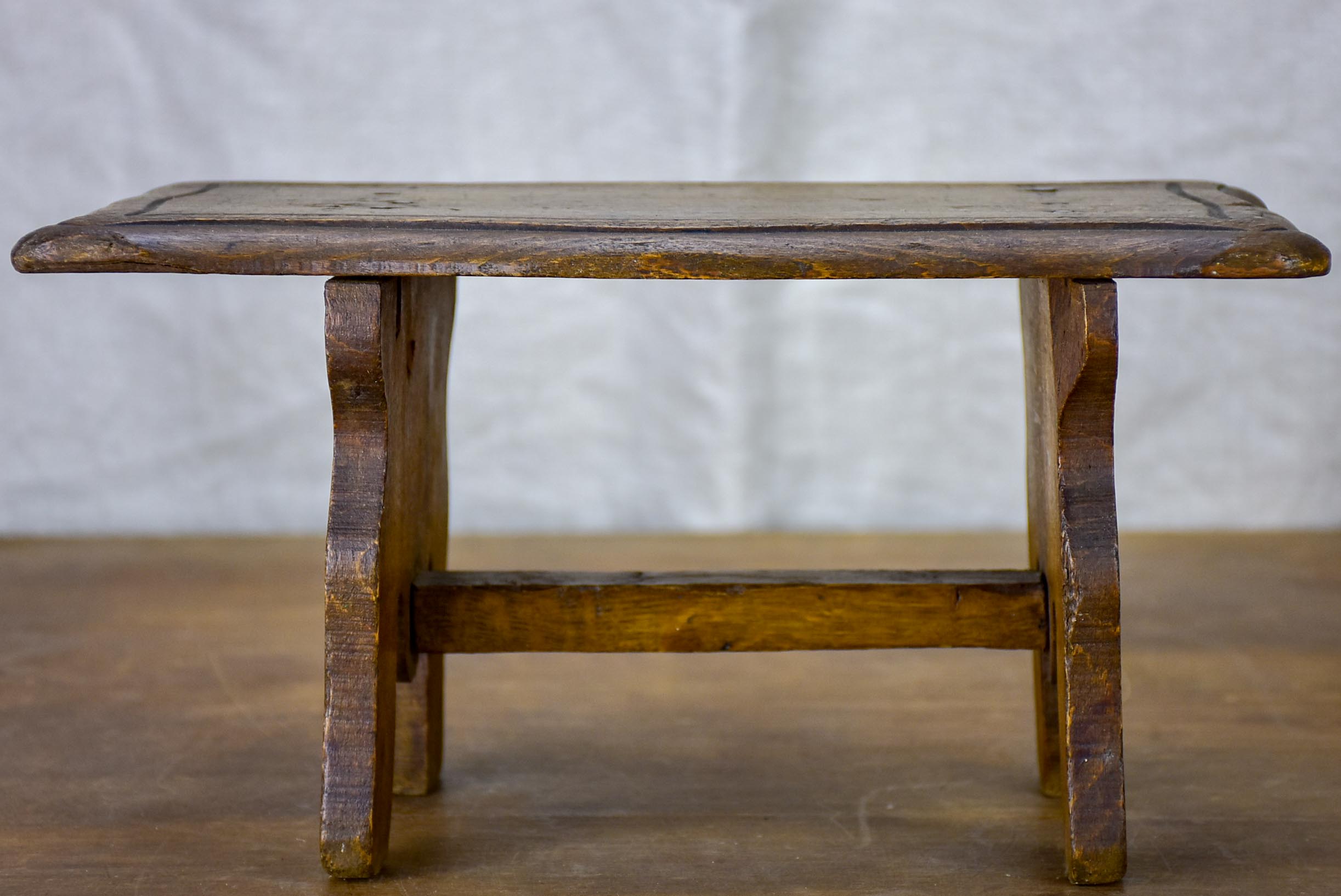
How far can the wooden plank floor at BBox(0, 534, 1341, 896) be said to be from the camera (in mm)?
1682

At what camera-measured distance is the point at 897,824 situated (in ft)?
5.90

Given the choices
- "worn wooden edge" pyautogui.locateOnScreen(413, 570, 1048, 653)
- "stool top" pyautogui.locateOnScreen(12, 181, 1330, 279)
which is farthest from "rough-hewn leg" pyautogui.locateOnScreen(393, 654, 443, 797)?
"stool top" pyautogui.locateOnScreen(12, 181, 1330, 279)

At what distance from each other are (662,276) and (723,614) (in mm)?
509

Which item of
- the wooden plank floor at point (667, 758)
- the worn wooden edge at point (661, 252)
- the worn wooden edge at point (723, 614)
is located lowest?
the wooden plank floor at point (667, 758)

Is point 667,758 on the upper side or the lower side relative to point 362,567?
lower

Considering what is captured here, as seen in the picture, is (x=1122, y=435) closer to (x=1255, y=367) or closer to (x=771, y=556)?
→ (x=1255, y=367)

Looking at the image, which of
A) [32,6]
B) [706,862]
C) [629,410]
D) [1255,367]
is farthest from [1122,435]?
[32,6]

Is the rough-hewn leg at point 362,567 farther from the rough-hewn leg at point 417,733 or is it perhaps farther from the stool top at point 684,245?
the rough-hewn leg at point 417,733

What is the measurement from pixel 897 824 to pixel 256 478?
2.06m

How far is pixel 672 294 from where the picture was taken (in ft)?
10.6

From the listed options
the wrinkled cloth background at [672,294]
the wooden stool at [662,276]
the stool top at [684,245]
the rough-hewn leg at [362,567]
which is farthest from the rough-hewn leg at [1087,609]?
the wrinkled cloth background at [672,294]

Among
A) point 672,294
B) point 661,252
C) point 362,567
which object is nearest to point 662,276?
point 661,252

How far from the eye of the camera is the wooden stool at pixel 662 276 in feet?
4.82

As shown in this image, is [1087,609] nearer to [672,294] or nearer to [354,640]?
[354,640]
